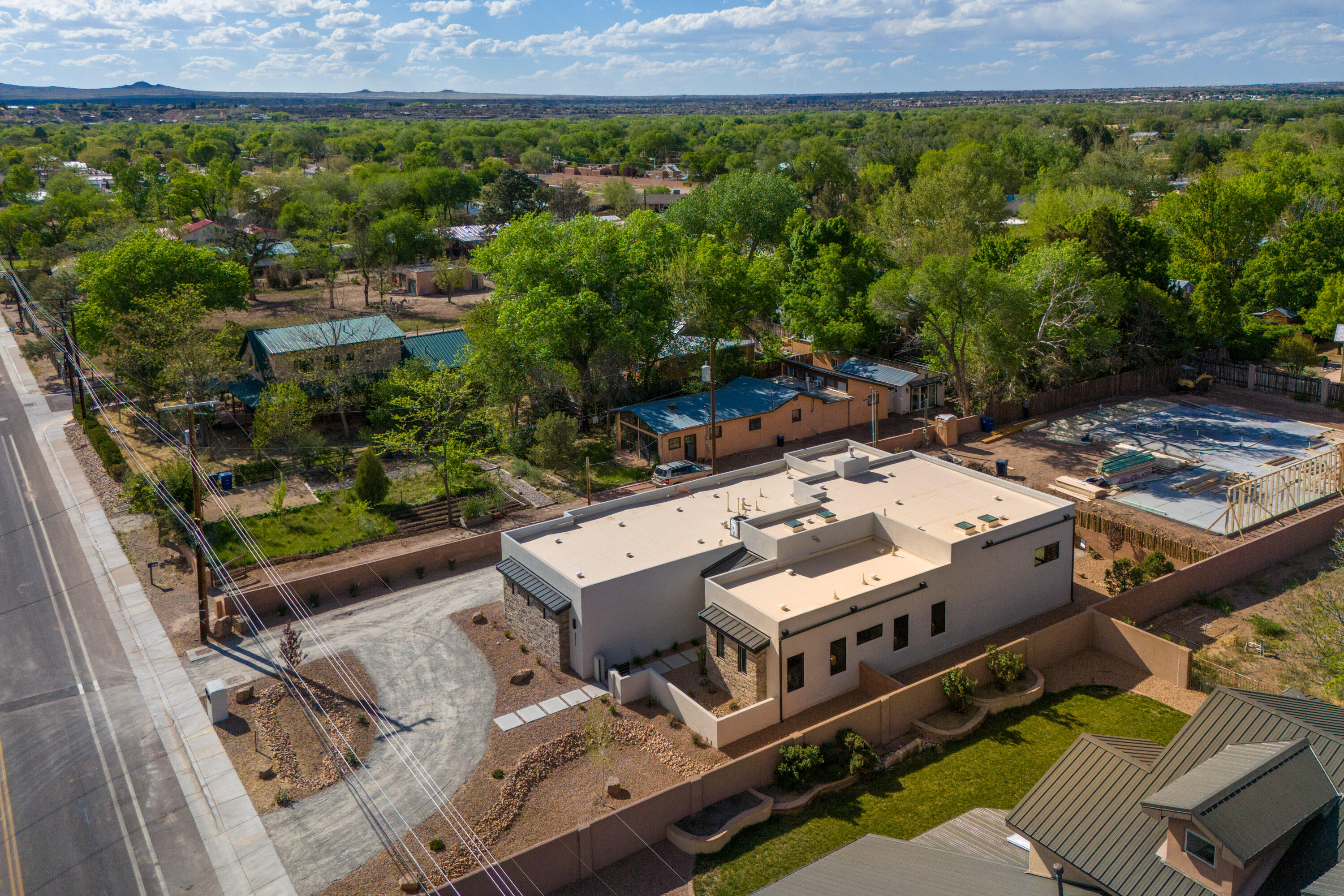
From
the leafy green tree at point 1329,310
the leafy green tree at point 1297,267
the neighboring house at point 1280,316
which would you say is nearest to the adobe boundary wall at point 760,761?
the leafy green tree at point 1329,310

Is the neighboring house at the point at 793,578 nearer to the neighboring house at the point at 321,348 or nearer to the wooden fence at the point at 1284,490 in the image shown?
the wooden fence at the point at 1284,490

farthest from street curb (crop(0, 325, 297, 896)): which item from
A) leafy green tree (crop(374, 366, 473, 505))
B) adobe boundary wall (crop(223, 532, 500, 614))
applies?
leafy green tree (crop(374, 366, 473, 505))

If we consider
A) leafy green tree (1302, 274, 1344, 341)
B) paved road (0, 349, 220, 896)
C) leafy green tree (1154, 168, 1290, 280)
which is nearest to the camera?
paved road (0, 349, 220, 896)

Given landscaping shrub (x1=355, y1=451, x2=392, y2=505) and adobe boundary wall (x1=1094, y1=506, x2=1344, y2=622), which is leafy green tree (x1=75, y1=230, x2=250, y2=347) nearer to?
landscaping shrub (x1=355, y1=451, x2=392, y2=505)

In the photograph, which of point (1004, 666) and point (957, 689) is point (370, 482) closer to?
point (957, 689)

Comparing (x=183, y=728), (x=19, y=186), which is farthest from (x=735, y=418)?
(x=19, y=186)
